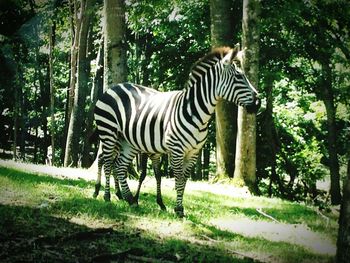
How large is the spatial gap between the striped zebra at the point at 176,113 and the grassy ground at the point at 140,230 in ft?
2.91

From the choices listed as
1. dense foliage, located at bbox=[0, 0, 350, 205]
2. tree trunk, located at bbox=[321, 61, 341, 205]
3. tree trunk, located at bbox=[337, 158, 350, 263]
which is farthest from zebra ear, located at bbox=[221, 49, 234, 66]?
tree trunk, located at bbox=[321, 61, 341, 205]

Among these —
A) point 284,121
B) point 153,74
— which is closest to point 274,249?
point 153,74

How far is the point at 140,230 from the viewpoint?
6.16 meters

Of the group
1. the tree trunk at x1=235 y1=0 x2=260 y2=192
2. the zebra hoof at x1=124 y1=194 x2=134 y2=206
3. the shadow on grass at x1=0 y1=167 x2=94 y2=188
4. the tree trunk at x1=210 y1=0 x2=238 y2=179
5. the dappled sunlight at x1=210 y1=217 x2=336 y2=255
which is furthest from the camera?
the tree trunk at x1=210 y1=0 x2=238 y2=179

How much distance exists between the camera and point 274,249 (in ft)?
19.4

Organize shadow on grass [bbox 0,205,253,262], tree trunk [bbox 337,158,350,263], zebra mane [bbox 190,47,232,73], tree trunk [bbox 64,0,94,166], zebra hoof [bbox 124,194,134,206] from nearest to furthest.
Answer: tree trunk [bbox 337,158,350,263] < shadow on grass [bbox 0,205,253,262] < zebra mane [bbox 190,47,232,73] < zebra hoof [bbox 124,194,134,206] < tree trunk [bbox 64,0,94,166]

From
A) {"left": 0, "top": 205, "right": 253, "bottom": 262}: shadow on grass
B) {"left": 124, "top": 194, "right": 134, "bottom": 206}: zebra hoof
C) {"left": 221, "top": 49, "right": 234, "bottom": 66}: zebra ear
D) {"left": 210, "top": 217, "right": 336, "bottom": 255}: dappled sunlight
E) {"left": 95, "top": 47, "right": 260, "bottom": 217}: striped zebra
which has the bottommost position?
{"left": 210, "top": 217, "right": 336, "bottom": 255}: dappled sunlight

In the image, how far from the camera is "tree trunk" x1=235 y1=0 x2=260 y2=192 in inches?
498

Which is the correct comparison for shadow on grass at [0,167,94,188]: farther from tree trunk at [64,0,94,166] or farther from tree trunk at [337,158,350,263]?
tree trunk at [64,0,94,166]

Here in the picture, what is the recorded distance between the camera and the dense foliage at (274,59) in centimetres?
1569

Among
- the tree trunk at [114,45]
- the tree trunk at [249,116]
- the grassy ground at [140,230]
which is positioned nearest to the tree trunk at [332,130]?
the tree trunk at [249,116]

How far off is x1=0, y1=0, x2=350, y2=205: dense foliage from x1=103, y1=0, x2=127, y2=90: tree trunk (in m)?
3.65

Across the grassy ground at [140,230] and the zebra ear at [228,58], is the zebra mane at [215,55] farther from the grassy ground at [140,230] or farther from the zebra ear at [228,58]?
the grassy ground at [140,230]

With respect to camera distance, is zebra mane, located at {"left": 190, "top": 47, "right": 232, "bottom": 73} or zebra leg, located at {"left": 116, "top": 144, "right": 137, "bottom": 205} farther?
zebra leg, located at {"left": 116, "top": 144, "right": 137, "bottom": 205}
